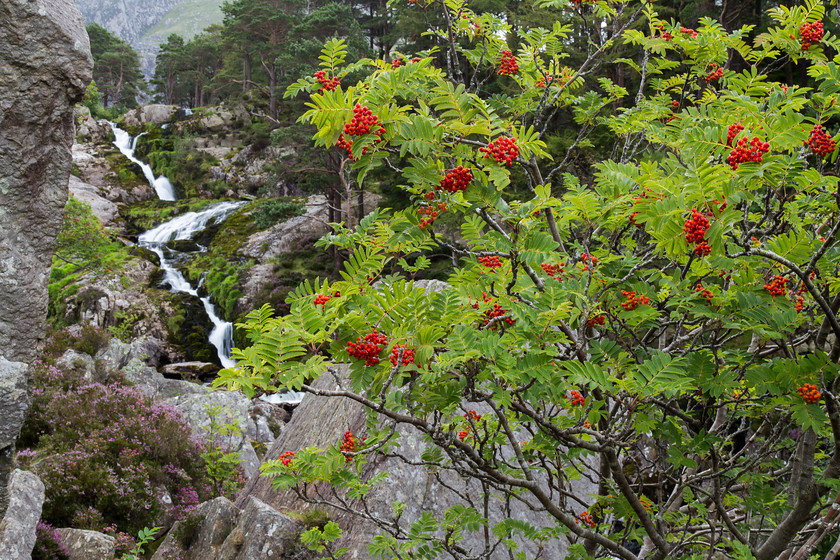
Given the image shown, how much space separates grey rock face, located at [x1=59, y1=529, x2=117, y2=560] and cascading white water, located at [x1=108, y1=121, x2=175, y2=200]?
2631 cm

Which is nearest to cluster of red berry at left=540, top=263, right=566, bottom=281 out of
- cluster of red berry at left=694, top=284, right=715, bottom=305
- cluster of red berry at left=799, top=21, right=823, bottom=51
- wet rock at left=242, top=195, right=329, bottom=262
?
cluster of red berry at left=694, top=284, right=715, bottom=305

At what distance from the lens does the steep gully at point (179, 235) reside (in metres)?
16.5

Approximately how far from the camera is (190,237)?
72.5 ft

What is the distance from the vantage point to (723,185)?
6.56 ft

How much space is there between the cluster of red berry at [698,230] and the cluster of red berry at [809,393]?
884 mm

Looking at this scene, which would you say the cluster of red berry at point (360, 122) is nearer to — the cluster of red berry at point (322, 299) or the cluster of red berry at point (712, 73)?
the cluster of red berry at point (322, 299)

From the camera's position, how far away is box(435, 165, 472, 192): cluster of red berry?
7.25ft

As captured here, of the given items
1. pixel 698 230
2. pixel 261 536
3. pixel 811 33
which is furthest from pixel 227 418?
pixel 811 33

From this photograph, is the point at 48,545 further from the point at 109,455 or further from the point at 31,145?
the point at 31,145

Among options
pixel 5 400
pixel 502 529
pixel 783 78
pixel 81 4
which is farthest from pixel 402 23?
pixel 81 4

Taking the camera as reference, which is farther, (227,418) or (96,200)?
(96,200)

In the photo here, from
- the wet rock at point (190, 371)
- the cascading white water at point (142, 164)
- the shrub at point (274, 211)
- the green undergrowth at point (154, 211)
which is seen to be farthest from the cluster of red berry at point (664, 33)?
the cascading white water at point (142, 164)

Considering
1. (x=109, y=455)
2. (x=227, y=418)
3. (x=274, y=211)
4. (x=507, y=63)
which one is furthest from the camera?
(x=274, y=211)

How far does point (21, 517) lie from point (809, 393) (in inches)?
228
